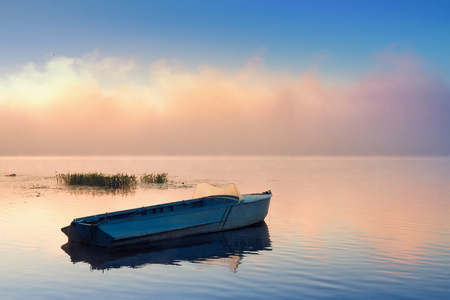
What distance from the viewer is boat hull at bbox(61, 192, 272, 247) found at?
1836 centimetres

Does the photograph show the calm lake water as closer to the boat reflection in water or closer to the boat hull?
the boat reflection in water

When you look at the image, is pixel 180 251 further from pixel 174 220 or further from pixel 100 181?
pixel 100 181

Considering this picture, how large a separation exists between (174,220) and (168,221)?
34cm

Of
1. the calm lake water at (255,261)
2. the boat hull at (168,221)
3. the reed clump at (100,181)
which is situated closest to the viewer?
the calm lake water at (255,261)

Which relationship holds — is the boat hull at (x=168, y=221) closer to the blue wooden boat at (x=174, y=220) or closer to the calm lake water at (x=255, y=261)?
the blue wooden boat at (x=174, y=220)

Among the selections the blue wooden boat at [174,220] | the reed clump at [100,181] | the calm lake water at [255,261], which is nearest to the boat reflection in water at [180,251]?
the calm lake water at [255,261]

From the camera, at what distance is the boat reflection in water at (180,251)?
16094 mm

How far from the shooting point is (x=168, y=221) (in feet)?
65.3

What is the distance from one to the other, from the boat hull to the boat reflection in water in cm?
37

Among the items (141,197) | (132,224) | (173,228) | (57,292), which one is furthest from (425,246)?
(141,197)

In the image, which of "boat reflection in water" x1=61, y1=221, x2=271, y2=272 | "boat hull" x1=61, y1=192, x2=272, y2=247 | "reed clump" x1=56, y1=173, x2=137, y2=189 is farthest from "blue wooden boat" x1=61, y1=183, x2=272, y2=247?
"reed clump" x1=56, y1=173, x2=137, y2=189

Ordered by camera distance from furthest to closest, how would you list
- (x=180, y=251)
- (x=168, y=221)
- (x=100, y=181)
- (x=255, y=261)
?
1. (x=100, y=181)
2. (x=168, y=221)
3. (x=180, y=251)
4. (x=255, y=261)

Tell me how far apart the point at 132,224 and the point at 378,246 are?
10.9 meters

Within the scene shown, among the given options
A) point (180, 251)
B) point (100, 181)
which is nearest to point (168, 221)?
point (180, 251)
